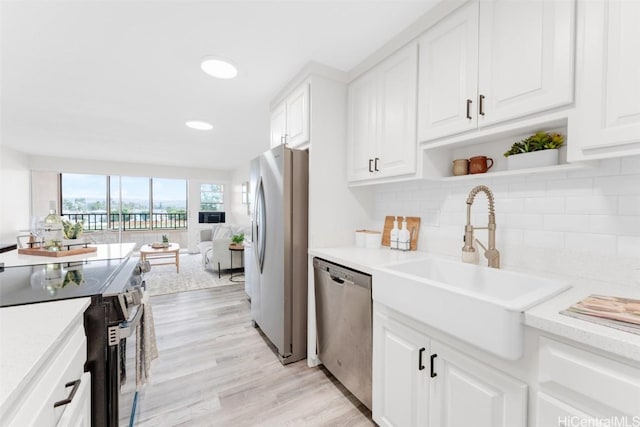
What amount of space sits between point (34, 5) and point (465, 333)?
2672mm

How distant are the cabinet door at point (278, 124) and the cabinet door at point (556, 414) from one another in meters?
2.32

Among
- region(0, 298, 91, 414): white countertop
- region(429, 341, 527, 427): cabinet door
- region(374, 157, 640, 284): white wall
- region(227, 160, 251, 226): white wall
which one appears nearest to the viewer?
region(0, 298, 91, 414): white countertop

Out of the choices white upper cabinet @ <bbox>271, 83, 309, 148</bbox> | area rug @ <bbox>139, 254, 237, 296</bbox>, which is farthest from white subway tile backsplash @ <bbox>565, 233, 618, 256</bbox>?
area rug @ <bbox>139, 254, 237, 296</bbox>

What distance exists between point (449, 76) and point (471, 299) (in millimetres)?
1169

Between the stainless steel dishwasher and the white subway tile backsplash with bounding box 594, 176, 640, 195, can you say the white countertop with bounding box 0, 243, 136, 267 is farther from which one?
the white subway tile backsplash with bounding box 594, 176, 640, 195

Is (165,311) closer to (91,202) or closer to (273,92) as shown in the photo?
(273,92)

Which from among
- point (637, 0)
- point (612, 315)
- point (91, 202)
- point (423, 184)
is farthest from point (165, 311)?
point (91, 202)

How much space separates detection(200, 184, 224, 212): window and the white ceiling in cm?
427

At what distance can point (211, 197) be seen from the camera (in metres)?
7.84

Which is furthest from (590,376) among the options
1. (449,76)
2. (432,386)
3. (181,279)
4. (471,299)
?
(181,279)

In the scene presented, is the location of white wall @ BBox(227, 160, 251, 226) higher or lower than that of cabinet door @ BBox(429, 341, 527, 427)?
higher

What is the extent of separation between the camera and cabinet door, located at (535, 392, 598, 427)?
694mm

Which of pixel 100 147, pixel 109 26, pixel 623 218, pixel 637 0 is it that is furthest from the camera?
pixel 100 147

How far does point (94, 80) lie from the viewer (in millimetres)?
2275
